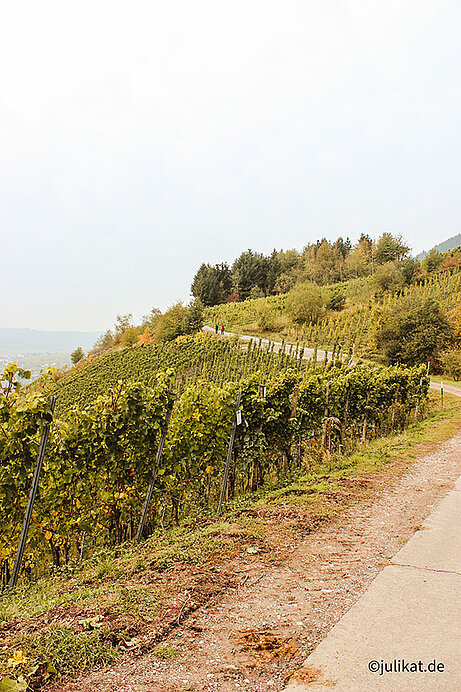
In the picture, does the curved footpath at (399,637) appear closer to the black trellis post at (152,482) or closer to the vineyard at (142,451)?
the black trellis post at (152,482)

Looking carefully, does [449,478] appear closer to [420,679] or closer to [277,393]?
[277,393]

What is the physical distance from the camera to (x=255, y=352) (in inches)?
1211

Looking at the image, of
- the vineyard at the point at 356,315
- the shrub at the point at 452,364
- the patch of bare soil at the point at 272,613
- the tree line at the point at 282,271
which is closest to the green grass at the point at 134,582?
the patch of bare soil at the point at 272,613

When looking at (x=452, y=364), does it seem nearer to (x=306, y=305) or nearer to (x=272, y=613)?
(x=306, y=305)

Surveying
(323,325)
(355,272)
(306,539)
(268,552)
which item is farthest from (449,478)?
(355,272)

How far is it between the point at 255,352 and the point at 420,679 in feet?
93.4

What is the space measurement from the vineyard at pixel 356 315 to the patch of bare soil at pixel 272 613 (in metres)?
27.8

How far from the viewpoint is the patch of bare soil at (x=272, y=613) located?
2.38 m

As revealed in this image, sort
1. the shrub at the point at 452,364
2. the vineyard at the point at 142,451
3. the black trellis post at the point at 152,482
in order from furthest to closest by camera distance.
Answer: the shrub at the point at 452,364, the black trellis post at the point at 152,482, the vineyard at the point at 142,451

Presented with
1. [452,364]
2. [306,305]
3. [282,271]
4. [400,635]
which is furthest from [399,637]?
[282,271]

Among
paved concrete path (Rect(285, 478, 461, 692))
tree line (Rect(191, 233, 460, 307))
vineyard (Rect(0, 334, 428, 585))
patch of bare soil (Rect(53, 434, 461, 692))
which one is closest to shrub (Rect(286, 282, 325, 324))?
tree line (Rect(191, 233, 460, 307))

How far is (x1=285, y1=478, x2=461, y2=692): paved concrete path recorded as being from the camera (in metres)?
2.32

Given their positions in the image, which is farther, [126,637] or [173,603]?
[173,603]

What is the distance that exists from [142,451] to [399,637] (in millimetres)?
3178
